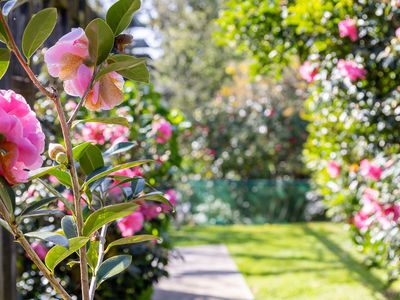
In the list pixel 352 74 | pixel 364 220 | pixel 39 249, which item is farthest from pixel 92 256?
pixel 364 220

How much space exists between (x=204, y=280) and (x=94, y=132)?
1972 mm

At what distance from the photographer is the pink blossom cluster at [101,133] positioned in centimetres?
296

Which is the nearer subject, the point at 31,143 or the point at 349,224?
the point at 31,143

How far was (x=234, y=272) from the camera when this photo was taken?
4758 mm

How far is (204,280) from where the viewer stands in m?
4.51

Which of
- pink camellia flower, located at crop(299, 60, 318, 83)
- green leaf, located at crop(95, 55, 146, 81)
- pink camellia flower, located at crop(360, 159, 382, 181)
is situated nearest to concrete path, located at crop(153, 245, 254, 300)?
pink camellia flower, located at crop(360, 159, 382, 181)

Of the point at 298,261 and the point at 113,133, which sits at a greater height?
the point at 113,133

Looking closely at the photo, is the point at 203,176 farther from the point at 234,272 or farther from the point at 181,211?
the point at 234,272

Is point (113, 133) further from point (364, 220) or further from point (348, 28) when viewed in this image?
point (364, 220)

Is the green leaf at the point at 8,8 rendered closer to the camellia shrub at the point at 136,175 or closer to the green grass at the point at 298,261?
the camellia shrub at the point at 136,175

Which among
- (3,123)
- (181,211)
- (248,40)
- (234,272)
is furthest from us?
(181,211)

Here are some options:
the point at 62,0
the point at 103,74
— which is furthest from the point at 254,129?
the point at 103,74

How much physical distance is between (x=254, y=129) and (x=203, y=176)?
111 cm

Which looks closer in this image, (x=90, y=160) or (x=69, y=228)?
(x=69, y=228)
